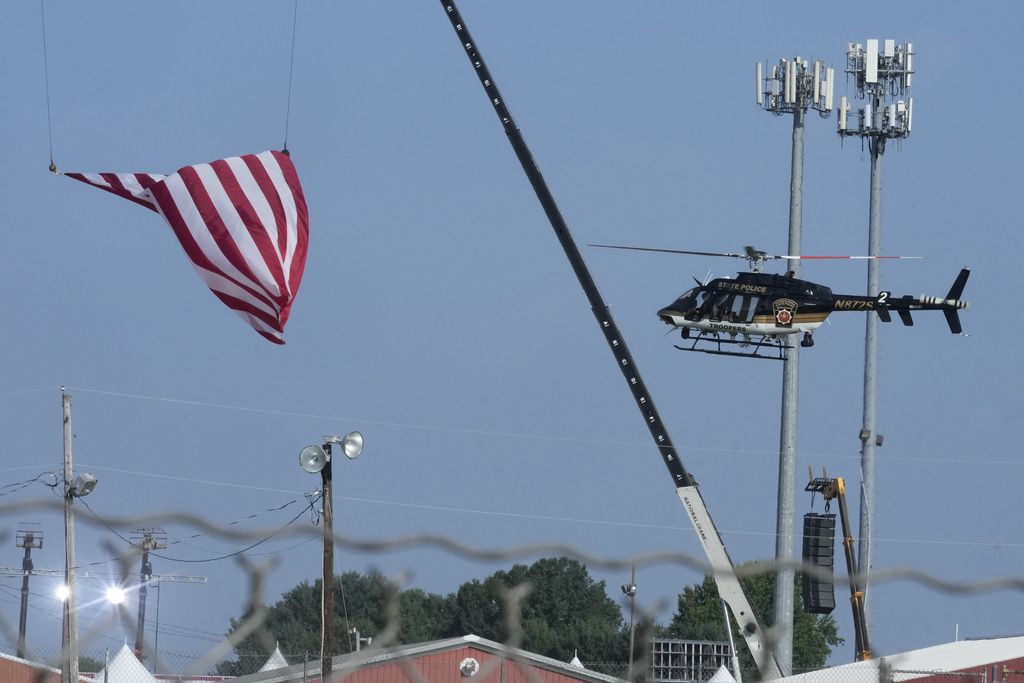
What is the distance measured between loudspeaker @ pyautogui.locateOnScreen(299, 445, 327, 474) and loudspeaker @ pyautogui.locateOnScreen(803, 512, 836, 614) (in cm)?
2495

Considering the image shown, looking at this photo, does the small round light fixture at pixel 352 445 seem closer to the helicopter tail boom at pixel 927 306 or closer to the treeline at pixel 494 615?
the helicopter tail boom at pixel 927 306

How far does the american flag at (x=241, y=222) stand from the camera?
1316 centimetres

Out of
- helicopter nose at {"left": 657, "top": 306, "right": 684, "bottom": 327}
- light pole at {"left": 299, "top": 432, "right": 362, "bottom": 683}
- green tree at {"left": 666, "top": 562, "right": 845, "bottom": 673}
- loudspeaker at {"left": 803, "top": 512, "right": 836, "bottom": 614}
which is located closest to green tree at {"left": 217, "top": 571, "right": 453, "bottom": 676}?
green tree at {"left": 666, "top": 562, "right": 845, "bottom": 673}

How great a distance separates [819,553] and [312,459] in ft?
88.6

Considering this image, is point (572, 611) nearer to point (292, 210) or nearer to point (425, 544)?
point (292, 210)

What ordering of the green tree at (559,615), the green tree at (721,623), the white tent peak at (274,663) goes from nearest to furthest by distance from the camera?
the white tent peak at (274,663) < the green tree at (559,615) < the green tree at (721,623)

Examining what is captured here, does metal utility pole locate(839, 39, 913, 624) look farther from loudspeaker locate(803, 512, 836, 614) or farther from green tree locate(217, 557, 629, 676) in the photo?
green tree locate(217, 557, 629, 676)

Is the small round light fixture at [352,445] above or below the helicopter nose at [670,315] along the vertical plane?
below

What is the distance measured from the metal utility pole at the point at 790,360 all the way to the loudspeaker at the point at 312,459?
2274cm

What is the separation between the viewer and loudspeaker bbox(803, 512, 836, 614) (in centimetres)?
3991

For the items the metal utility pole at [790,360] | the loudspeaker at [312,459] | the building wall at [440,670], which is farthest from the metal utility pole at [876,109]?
the loudspeaker at [312,459]

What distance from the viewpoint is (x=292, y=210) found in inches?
560

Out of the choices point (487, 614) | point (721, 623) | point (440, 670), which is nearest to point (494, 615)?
point (487, 614)

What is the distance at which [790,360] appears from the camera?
40.2 metres
